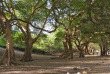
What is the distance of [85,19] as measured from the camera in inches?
529

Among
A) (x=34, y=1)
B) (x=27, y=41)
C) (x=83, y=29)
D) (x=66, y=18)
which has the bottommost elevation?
(x=27, y=41)

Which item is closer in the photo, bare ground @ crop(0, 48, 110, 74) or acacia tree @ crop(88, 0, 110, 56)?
bare ground @ crop(0, 48, 110, 74)

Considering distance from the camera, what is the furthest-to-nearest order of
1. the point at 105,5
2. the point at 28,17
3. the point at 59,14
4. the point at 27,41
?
1. the point at 27,41
2. the point at 59,14
3. the point at 28,17
4. the point at 105,5

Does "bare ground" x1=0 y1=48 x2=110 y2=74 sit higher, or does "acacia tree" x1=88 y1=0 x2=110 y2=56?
"acacia tree" x1=88 y1=0 x2=110 y2=56

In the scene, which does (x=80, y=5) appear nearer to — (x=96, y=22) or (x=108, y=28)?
(x=96, y=22)

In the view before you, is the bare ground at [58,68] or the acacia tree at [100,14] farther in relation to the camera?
the acacia tree at [100,14]

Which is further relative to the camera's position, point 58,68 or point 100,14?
point 100,14

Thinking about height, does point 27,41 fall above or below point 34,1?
below

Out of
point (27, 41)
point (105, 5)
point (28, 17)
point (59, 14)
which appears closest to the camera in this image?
point (105, 5)

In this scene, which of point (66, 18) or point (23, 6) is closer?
point (23, 6)

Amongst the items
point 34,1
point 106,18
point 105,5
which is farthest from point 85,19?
point 34,1

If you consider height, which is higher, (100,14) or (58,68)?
(100,14)

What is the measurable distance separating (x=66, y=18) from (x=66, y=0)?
13.0 ft

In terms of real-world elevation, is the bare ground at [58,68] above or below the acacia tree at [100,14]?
below
